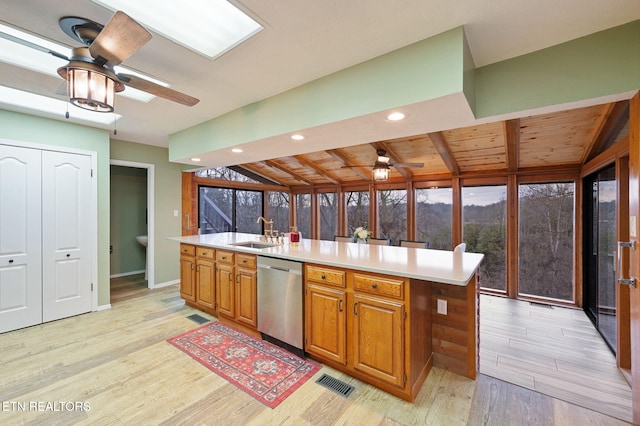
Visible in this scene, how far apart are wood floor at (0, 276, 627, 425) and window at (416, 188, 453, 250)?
10.3 feet

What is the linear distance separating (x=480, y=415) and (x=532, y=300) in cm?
325

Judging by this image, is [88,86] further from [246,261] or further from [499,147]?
[499,147]

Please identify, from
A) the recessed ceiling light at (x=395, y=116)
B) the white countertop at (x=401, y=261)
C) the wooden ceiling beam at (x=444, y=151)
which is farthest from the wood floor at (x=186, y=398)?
the wooden ceiling beam at (x=444, y=151)

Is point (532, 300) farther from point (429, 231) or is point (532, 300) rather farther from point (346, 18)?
point (346, 18)

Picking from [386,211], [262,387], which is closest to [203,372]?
[262,387]

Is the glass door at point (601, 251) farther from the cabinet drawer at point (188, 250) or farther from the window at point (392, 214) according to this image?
the cabinet drawer at point (188, 250)

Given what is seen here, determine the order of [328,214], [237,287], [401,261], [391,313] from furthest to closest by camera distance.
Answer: [328,214] → [237,287] → [401,261] → [391,313]

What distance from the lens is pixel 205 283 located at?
11.3 feet

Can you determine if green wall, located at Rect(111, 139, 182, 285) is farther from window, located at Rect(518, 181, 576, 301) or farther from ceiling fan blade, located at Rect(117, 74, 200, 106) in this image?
window, located at Rect(518, 181, 576, 301)

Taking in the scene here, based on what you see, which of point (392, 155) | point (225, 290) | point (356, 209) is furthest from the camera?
point (356, 209)

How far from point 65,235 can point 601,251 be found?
6.61 meters

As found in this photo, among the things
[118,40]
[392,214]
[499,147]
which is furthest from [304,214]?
[118,40]

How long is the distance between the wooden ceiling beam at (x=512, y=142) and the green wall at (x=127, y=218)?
6.70 meters

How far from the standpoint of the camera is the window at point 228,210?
226 inches
